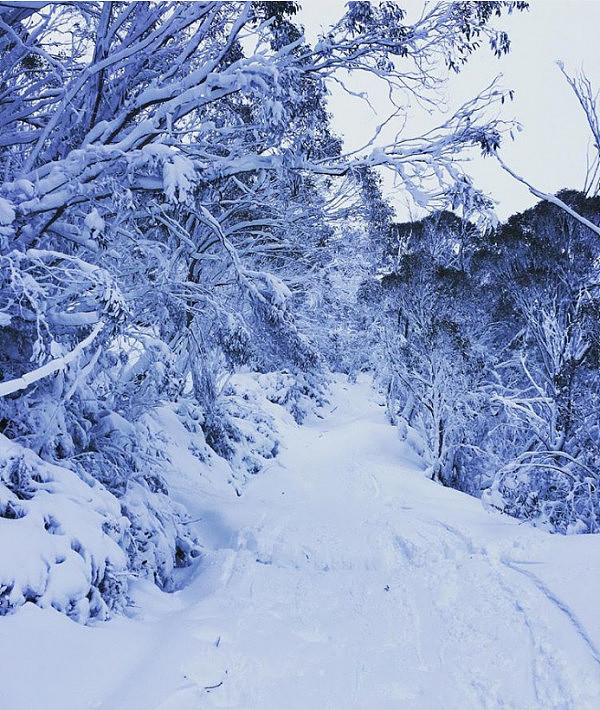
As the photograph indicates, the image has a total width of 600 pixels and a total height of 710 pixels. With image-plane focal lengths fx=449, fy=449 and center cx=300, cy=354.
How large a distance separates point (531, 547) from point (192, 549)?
150 inches

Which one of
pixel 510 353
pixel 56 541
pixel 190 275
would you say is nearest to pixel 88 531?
pixel 56 541

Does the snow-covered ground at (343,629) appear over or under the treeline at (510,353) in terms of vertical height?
under

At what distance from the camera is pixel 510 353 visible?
40.7ft

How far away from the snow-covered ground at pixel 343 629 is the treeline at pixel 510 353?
168 centimetres

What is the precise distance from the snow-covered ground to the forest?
417 millimetres

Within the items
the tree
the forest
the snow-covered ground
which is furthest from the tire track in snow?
the tree

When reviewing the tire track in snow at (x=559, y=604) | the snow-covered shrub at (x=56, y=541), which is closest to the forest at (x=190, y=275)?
the snow-covered shrub at (x=56, y=541)

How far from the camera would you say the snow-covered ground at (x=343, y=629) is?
2.67 metres

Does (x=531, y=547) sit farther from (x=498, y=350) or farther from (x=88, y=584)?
(x=498, y=350)

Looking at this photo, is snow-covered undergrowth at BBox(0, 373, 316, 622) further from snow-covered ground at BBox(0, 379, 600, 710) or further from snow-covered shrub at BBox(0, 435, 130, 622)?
snow-covered ground at BBox(0, 379, 600, 710)

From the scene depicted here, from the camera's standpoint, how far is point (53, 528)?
3354 millimetres

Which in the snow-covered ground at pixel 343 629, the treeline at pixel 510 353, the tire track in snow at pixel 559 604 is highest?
the treeline at pixel 510 353

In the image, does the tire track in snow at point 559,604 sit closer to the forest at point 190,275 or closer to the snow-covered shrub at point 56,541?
the forest at point 190,275

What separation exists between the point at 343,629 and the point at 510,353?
10567 millimetres
